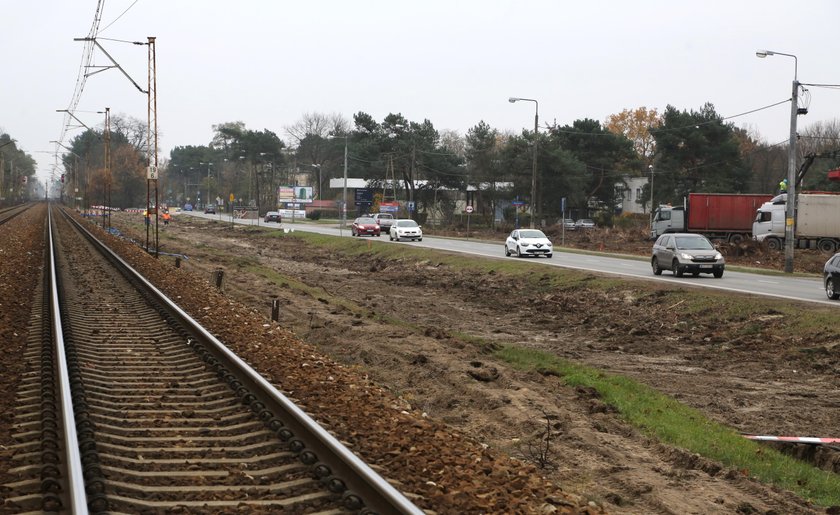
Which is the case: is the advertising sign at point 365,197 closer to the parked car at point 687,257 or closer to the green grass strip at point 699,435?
the parked car at point 687,257

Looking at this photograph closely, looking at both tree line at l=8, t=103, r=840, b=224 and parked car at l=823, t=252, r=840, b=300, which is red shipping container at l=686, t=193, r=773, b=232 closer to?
tree line at l=8, t=103, r=840, b=224

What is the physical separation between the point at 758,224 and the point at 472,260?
74.5 ft

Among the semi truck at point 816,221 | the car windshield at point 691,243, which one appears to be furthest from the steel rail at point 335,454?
the semi truck at point 816,221

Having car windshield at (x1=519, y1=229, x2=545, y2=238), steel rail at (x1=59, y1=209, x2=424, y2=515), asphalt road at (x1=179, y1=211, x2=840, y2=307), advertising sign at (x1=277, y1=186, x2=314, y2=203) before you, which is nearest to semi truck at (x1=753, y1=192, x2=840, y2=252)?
asphalt road at (x1=179, y1=211, x2=840, y2=307)

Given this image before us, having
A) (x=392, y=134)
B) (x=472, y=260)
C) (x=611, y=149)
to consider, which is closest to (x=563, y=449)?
(x=472, y=260)

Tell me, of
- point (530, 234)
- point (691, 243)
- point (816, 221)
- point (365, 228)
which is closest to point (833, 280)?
point (691, 243)

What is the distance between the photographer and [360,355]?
1616 cm

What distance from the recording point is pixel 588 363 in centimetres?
1778

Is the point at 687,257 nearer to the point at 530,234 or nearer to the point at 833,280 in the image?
the point at 833,280

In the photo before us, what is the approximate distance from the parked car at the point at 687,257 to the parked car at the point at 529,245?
1080 centimetres

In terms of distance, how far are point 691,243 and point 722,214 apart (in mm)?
29352

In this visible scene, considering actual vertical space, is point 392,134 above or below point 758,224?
above

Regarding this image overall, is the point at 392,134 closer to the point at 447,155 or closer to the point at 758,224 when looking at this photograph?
the point at 447,155

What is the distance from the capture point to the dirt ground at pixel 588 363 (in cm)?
904
